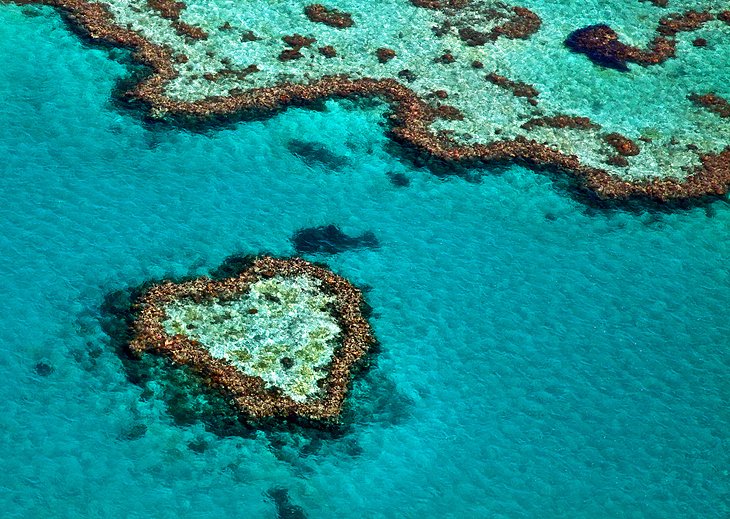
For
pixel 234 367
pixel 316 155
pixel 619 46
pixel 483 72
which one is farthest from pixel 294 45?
pixel 234 367

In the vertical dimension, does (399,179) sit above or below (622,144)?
below

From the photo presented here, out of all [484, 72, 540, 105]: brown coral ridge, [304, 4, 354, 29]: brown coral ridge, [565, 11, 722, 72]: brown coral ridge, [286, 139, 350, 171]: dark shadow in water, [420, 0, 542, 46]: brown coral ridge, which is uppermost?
[565, 11, 722, 72]: brown coral ridge

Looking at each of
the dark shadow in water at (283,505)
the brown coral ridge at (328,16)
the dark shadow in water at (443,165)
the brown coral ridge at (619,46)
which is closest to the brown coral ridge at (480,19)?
the brown coral ridge at (619,46)

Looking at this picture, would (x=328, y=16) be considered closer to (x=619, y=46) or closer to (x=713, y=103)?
(x=619, y=46)

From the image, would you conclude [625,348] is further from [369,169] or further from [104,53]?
[104,53]

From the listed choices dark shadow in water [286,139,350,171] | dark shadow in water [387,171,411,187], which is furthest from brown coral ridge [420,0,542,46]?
dark shadow in water [286,139,350,171]

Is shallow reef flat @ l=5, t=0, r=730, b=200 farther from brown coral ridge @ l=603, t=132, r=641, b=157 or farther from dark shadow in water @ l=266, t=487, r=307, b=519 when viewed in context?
dark shadow in water @ l=266, t=487, r=307, b=519

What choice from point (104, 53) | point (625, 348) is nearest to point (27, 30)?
point (104, 53)
